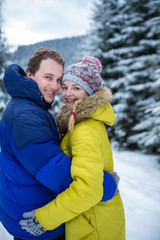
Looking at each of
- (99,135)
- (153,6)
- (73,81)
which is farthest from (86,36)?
(99,135)

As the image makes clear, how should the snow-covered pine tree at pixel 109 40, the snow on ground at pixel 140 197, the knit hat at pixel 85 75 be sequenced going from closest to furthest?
1. the knit hat at pixel 85 75
2. the snow on ground at pixel 140 197
3. the snow-covered pine tree at pixel 109 40

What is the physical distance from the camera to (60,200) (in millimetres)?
1144

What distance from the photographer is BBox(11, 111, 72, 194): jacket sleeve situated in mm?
1169

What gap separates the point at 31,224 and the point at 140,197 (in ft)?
12.3

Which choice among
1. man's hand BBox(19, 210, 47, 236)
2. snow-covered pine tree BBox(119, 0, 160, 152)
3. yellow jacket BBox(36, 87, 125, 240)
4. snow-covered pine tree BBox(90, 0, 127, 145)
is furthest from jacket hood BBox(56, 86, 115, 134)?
snow-covered pine tree BBox(90, 0, 127, 145)

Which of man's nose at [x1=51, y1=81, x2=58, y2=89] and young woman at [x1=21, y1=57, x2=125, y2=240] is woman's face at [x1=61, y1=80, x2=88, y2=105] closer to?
young woman at [x1=21, y1=57, x2=125, y2=240]

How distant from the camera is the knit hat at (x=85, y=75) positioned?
1.83 meters

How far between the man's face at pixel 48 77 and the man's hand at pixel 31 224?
1.07m

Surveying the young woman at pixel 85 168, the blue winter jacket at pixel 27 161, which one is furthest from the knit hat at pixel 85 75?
the blue winter jacket at pixel 27 161

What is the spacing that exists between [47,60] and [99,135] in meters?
0.92

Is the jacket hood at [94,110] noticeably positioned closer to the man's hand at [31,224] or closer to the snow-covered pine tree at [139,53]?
the man's hand at [31,224]

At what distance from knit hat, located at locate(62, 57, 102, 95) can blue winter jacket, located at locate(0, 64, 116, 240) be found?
22.1 inches

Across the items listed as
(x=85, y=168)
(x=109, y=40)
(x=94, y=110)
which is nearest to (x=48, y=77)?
(x=94, y=110)

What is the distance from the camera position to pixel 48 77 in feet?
5.43
